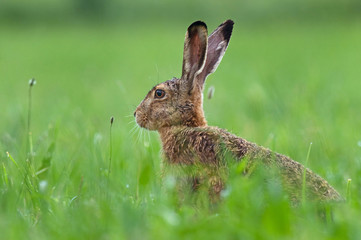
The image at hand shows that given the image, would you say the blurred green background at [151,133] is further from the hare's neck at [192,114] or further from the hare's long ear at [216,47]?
the hare's long ear at [216,47]

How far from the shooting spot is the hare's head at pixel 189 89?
4617 mm

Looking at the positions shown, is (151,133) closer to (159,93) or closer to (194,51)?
(159,93)

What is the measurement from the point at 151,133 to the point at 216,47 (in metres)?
2.20

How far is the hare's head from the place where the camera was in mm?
4617

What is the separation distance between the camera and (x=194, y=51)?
4.71 m

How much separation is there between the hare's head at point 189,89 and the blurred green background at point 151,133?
29 centimetres

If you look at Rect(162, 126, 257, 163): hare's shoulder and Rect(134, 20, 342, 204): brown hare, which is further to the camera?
Rect(162, 126, 257, 163): hare's shoulder

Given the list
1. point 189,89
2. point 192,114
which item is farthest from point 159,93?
point 192,114

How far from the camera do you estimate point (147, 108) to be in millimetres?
4902

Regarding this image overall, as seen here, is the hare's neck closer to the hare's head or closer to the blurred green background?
the hare's head

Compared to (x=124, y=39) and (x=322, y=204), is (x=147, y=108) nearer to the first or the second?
(x=322, y=204)

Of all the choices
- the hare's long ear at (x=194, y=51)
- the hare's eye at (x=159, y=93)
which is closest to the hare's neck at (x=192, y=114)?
the hare's long ear at (x=194, y=51)

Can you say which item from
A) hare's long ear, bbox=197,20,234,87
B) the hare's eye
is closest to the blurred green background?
the hare's eye

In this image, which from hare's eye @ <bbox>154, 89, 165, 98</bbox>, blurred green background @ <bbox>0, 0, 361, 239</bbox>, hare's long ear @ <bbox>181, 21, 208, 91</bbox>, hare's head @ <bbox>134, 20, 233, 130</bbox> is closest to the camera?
blurred green background @ <bbox>0, 0, 361, 239</bbox>
